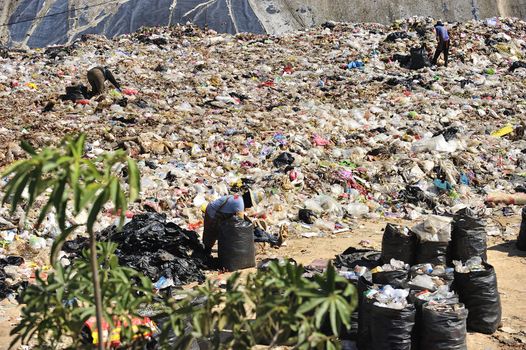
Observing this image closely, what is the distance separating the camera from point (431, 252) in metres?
5.38

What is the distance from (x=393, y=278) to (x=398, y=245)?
33.1 inches

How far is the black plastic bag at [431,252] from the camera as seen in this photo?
5359mm

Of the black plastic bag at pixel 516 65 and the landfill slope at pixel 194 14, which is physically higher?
the landfill slope at pixel 194 14

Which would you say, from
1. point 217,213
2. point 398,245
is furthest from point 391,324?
point 217,213

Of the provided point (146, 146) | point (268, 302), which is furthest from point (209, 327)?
point (146, 146)

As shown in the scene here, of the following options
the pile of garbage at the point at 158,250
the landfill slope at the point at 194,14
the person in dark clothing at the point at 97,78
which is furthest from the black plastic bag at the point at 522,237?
the landfill slope at the point at 194,14

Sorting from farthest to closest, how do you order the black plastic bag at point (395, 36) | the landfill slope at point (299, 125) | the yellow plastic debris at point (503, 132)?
1. the black plastic bag at point (395, 36)
2. the yellow plastic debris at point (503, 132)
3. the landfill slope at point (299, 125)

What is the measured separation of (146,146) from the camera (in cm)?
880

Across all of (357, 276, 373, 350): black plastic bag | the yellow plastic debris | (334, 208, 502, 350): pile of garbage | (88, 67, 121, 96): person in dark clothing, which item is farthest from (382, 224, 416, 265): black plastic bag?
(88, 67, 121, 96): person in dark clothing

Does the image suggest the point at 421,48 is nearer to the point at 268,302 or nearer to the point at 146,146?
the point at 146,146

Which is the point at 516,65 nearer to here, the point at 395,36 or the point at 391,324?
the point at 395,36

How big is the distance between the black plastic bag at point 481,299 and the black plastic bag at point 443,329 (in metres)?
0.48

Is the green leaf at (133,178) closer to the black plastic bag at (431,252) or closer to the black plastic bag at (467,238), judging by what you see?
the black plastic bag at (431,252)

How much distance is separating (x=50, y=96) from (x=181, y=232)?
6181 millimetres
